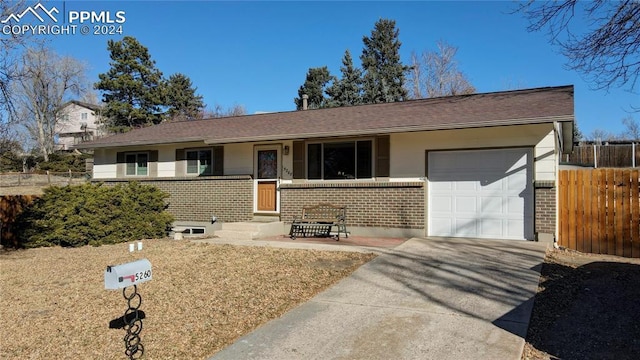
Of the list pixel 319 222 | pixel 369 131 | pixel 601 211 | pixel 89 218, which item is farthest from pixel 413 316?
pixel 89 218

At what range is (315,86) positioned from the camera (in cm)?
3916

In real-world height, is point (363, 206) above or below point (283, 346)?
above

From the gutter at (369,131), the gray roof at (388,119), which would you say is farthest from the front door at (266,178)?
the gutter at (369,131)

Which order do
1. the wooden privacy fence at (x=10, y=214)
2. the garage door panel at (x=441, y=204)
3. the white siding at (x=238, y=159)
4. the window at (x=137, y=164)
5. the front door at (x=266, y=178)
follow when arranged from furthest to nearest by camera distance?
the window at (x=137, y=164)
the white siding at (x=238, y=159)
the front door at (x=266, y=178)
the wooden privacy fence at (x=10, y=214)
the garage door panel at (x=441, y=204)

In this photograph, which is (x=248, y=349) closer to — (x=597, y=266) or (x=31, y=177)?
(x=597, y=266)

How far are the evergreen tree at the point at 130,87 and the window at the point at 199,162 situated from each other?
95.2ft

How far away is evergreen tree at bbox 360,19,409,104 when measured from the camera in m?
36.5

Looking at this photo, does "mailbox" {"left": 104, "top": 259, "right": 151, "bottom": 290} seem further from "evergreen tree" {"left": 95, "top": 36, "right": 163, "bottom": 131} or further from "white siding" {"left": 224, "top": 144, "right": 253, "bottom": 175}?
"evergreen tree" {"left": 95, "top": 36, "right": 163, "bottom": 131}

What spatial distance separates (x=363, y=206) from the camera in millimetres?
11305

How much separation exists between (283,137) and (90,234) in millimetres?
5687

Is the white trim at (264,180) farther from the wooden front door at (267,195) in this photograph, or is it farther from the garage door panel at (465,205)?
the garage door panel at (465,205)

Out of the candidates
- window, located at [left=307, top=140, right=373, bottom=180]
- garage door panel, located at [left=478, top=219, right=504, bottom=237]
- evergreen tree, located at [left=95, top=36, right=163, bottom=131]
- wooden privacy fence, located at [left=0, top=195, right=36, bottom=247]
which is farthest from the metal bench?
evergreen tree, located at [left=95, top=36, right=163, bottom=131]

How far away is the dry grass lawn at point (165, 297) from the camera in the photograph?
172 inches

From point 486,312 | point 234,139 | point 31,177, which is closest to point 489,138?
point 486,312
